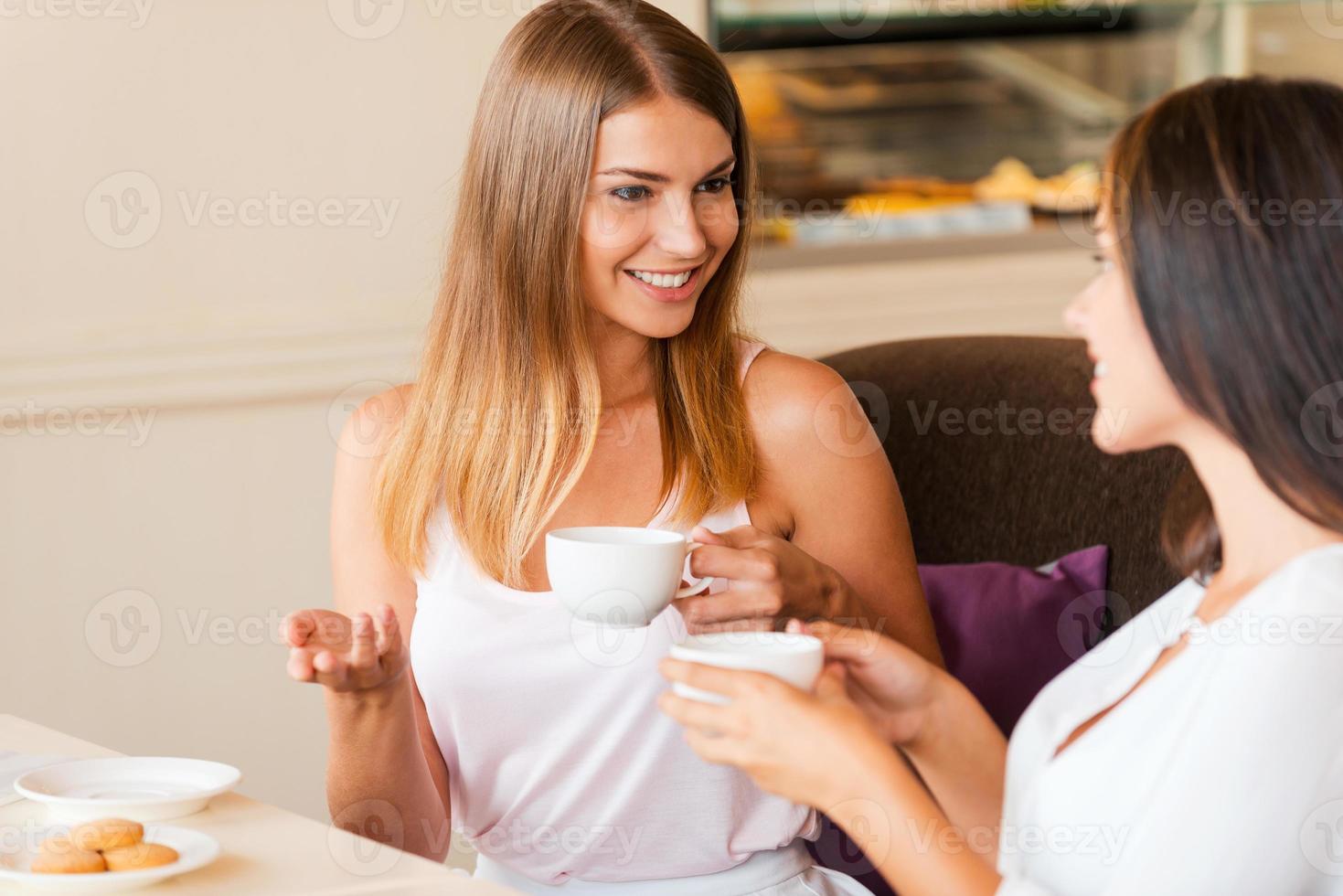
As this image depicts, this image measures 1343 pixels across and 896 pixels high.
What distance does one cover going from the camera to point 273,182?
2.29m

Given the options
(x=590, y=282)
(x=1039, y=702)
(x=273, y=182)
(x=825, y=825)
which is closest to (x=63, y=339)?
(x=273, y=182)

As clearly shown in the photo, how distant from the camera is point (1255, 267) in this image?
3.27 feet

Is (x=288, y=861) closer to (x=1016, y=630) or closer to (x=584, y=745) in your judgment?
(x=584, y=745)

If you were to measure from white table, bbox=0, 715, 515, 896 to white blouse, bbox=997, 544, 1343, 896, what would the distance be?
0.41 meters

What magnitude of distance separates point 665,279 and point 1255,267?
768 millimetres

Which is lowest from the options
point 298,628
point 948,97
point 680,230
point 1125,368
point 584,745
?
point 584,745

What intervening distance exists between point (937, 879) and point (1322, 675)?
29 cm

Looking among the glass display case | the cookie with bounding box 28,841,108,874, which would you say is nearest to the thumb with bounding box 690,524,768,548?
the cookie with bounding box 28,841,108,874

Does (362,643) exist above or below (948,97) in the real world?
below

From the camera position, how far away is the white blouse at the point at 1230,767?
97cm

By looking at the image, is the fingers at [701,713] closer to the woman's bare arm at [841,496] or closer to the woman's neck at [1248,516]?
the woman's neck at [1248,516]

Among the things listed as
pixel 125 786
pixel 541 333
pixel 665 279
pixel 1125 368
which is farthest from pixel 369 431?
pixel 1125 368

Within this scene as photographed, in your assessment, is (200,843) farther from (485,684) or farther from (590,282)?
(590,282)

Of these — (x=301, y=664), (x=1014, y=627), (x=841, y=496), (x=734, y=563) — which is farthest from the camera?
(x=1014, y=627)
